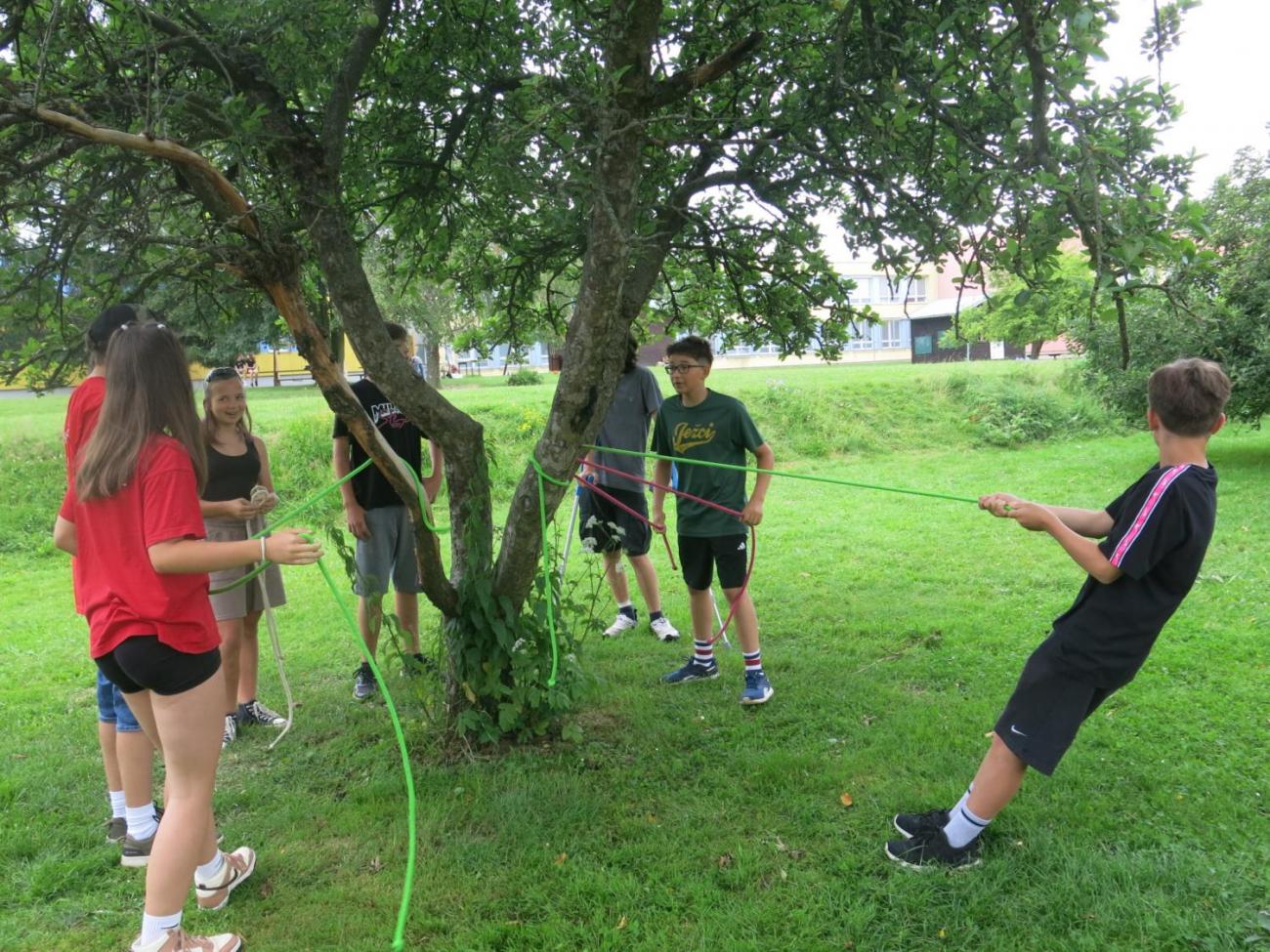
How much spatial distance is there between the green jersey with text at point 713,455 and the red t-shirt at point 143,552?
2.62 m

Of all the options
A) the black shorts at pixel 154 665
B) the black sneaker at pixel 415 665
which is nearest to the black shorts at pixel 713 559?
the black sneaker at pixel 415 665

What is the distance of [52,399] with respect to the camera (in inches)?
811

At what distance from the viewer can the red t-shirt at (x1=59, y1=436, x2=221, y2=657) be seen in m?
2.31

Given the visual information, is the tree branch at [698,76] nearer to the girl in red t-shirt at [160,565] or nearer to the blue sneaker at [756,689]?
the girl in red t-shirt at [160,565]

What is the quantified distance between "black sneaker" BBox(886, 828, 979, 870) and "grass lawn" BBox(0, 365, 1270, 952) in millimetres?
50

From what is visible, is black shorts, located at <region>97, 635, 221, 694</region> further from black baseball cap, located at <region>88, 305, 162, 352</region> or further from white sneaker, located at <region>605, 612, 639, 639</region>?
white sneaker, located at <region>605, 612, 639, 639</region>

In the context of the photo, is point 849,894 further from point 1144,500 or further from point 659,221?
point 659,221

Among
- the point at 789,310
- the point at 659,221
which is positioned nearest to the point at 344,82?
the point at 659,221

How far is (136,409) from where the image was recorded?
238 cm

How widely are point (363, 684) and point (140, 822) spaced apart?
5.43 ft

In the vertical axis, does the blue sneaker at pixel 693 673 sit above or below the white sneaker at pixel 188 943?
below

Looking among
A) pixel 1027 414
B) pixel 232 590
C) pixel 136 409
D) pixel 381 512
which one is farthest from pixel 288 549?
pixel 1027 414

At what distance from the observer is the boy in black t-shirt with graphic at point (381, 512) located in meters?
4.50

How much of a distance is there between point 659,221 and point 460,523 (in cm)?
199
